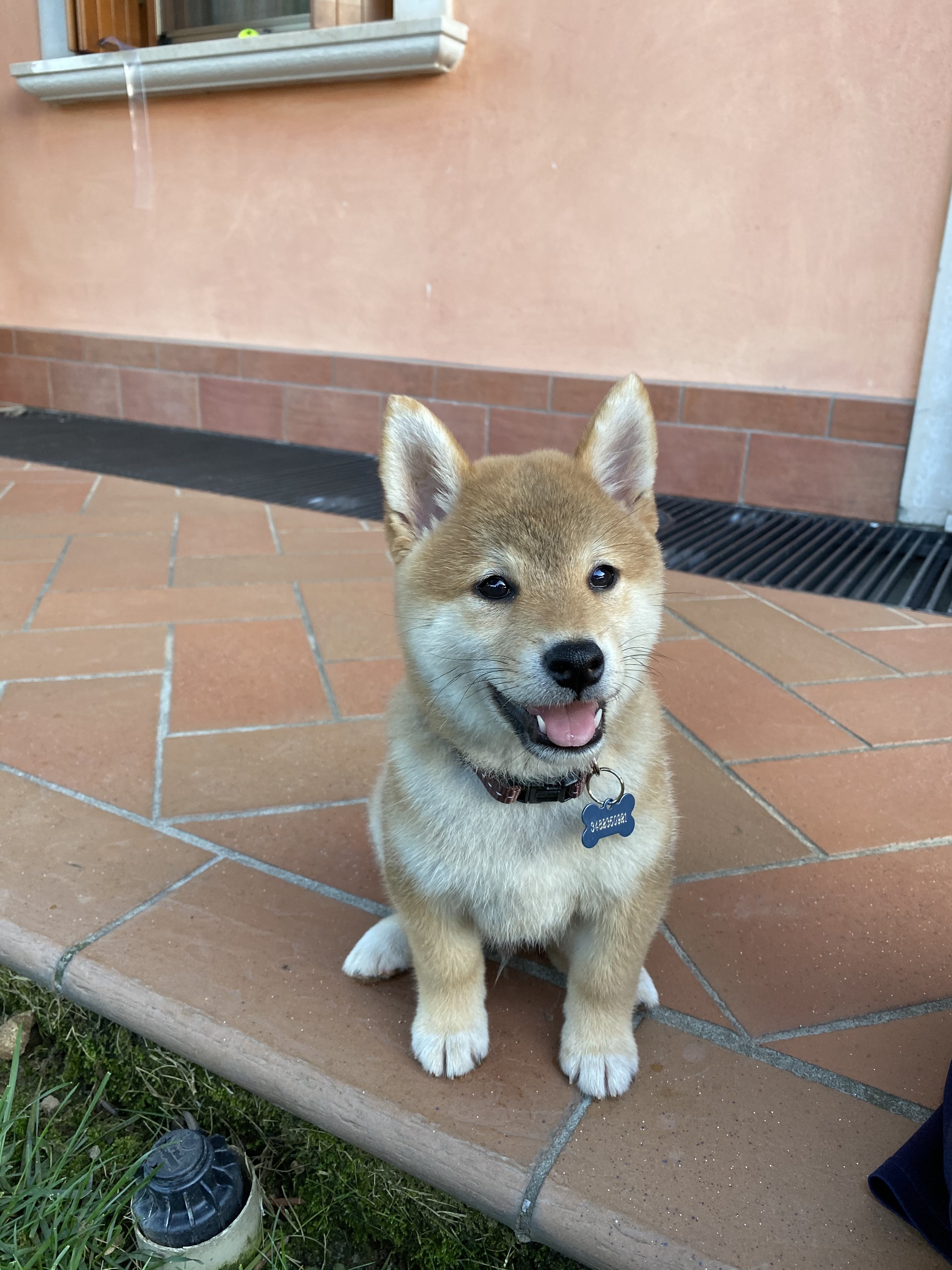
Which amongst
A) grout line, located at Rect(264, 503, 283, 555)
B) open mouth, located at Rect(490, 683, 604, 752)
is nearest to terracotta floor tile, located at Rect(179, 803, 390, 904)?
open mouth, located at Rect(490, 683, 604, 752)

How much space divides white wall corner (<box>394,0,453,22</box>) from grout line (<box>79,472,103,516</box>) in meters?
2.80

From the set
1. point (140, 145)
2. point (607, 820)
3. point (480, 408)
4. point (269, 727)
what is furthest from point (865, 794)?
point (140, 145)

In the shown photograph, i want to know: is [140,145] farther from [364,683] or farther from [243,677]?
[364,683]

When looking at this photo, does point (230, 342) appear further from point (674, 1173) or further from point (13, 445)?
point (674, 1173)

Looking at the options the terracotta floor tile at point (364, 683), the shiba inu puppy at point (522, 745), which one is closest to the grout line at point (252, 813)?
the terracotta floor tile at point (364, 683)

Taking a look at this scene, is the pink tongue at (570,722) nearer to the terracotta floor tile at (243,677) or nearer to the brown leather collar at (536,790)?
the brown leather collar at (536,790)

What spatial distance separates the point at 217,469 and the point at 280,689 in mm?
2786

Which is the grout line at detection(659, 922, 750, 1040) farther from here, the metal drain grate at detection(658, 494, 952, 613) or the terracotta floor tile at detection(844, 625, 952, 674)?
the metal drain grate at detection(658, 494, 952, 613)

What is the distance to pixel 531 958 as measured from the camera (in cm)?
176

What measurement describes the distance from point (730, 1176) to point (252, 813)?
128cm

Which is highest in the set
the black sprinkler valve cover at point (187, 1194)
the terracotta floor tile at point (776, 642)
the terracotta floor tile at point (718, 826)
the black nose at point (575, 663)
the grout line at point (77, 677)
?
the black nose at point (575, 663)

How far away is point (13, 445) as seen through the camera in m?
5.59

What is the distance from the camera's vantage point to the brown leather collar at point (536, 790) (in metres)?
1.41

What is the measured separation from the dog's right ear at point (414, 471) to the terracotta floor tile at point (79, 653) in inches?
62.5
